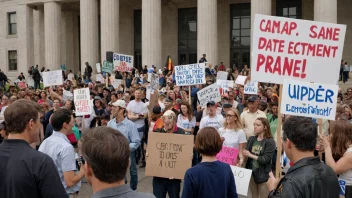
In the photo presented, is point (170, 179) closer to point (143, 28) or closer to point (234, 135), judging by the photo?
point (234, 135)

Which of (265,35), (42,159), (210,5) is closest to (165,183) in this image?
(265,35)

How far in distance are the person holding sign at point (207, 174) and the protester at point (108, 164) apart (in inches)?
71.6

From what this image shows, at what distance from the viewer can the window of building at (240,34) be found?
120 ft

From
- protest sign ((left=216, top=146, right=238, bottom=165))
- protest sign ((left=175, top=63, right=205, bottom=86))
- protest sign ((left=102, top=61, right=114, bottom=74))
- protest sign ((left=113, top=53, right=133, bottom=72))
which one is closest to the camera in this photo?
protest sign ((left=216, top=146, right=238, bottom=165))

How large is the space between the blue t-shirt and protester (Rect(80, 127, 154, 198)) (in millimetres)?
1816

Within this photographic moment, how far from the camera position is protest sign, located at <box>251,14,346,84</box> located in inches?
233

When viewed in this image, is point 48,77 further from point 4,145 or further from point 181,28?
point 181,28

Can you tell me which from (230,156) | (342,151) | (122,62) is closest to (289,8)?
(122,62)

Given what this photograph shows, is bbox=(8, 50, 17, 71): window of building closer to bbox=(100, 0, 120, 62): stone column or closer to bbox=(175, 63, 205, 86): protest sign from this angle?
bbox=(100, 0, 120, 62): stone column

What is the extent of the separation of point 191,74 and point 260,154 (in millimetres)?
7188

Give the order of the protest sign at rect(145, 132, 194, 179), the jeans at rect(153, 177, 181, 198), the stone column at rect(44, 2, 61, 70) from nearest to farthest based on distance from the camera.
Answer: the protest sign at rect(145, 132, 194, 179), the jeans at rect(153, 177, 181, 198), the stone column at rect(44, 2, 61, 70)

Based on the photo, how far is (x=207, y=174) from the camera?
423 cm

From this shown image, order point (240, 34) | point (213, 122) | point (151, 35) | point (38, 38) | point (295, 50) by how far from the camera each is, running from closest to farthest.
→ point (295, 50) → point (213, 122) → point (151, 35) → point (240, 34) → point (38, 38)

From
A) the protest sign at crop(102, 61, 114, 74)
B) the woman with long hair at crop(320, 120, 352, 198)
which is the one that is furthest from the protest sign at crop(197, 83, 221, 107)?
the protest sign at crop(102, 61, 114, 74)
